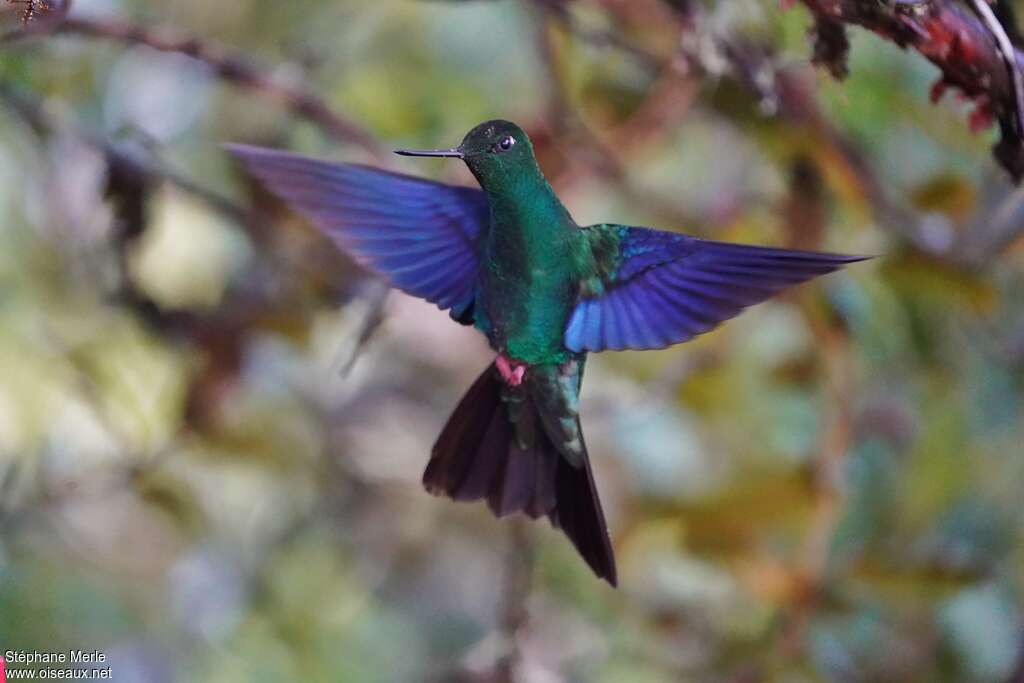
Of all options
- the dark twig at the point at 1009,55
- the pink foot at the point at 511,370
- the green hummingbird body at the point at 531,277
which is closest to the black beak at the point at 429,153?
the green hummingbird body at the point at 531,277

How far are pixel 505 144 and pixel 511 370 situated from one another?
1.04 feet

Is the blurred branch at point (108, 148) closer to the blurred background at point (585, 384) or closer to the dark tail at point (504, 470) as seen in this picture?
the blurred background at point (585, 384)

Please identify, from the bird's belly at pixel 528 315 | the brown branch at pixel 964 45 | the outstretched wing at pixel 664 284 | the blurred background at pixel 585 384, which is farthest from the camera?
the blurred background at pixel 585 384

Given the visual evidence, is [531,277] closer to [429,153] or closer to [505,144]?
[505,144]

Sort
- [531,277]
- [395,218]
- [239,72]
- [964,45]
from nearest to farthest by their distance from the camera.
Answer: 1. [964,45]
2. [531,277]
3. [395,218]
4. [239,72]

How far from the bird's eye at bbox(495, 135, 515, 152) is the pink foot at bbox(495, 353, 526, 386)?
29 cm

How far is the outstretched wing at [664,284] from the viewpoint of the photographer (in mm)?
1191

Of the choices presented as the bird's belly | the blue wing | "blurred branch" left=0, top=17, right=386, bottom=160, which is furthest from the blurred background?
the bird's belly

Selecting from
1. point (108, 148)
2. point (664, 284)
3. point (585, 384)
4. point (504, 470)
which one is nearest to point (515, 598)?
point (504, 470)

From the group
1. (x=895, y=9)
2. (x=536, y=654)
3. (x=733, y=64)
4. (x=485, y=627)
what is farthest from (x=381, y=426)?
(x=895, y=9)

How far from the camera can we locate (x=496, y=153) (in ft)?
4.14

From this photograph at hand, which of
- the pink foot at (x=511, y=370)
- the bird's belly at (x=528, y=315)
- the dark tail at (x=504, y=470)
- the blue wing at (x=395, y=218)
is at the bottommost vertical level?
the dark tail at (x=504, y=470)

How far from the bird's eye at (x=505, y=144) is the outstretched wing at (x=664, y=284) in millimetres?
194

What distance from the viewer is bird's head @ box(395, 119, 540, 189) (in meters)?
1.24
